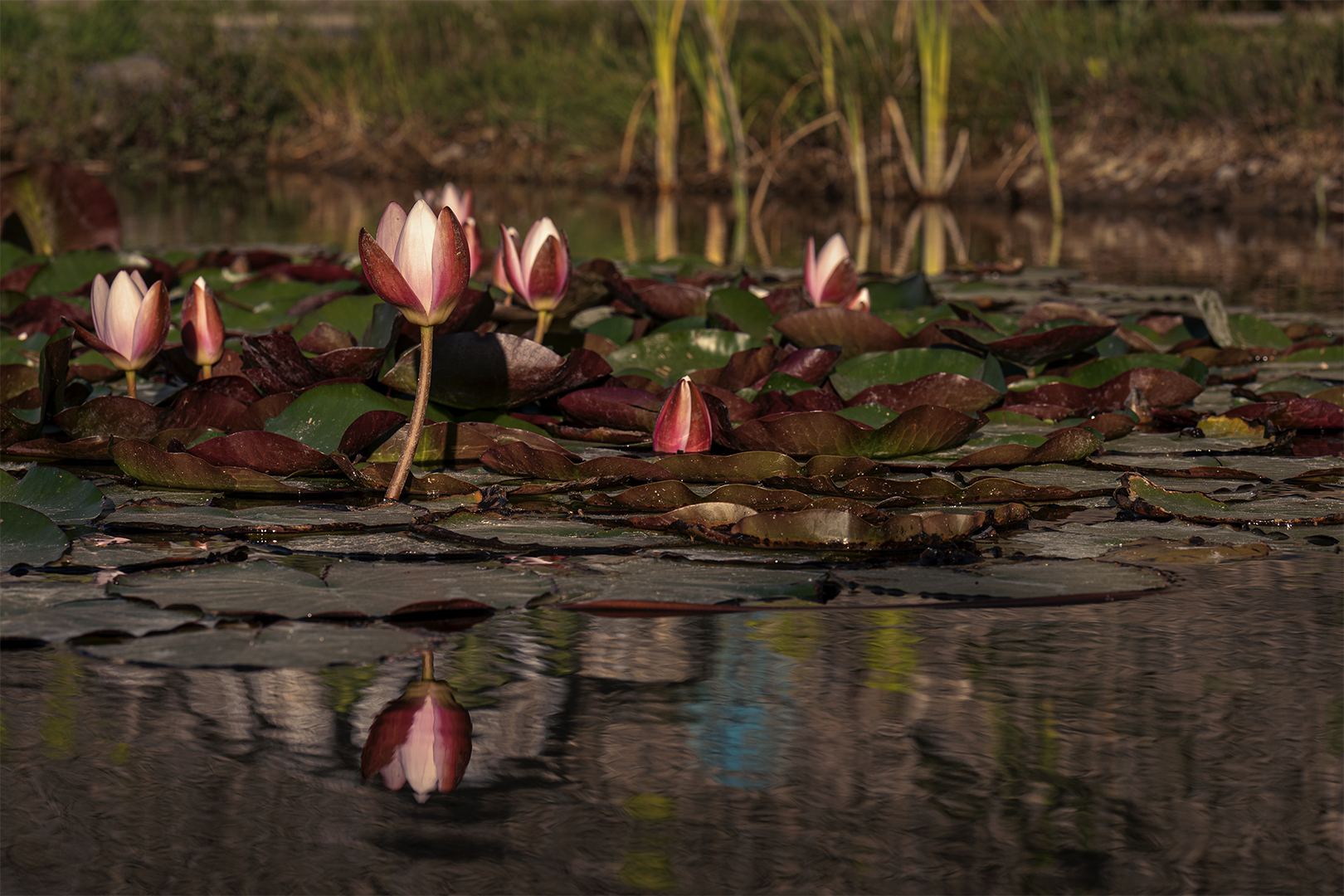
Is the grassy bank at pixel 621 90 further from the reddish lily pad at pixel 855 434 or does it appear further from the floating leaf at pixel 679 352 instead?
the reddish lily pad at pixel 855 434

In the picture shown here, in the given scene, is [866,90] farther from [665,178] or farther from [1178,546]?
[1178,546]

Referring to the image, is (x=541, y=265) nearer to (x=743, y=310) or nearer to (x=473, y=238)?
(x=743, y=310)

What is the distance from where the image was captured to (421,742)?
1.11 metres

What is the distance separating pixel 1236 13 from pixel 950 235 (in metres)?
6.54

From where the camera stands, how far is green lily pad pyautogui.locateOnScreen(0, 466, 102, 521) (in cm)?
168

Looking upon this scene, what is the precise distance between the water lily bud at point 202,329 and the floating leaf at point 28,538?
65cm

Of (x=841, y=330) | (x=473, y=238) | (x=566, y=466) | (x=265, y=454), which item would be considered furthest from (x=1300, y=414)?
(x=473, y=238)

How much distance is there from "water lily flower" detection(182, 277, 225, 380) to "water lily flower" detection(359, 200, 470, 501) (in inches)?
27.1

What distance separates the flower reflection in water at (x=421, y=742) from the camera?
1.05m

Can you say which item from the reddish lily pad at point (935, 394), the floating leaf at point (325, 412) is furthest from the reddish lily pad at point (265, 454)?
the reddish lily pad at point (935, 394)

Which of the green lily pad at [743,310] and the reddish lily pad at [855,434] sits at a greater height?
the green lily pad at [743,310]

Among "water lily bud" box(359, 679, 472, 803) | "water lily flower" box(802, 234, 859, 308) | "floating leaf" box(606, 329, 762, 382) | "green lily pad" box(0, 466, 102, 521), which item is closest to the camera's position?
"water lily bud" box(359, 679, 472, 803)

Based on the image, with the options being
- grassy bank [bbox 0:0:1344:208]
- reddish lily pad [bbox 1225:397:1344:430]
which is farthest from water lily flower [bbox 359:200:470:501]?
grassy bank [bbox 0:0:1344:208]

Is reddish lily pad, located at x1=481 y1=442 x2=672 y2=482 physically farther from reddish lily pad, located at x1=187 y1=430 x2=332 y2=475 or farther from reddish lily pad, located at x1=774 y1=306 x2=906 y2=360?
reddish lily pad, located at x1=774 y1=306 x2=906 y2=360
